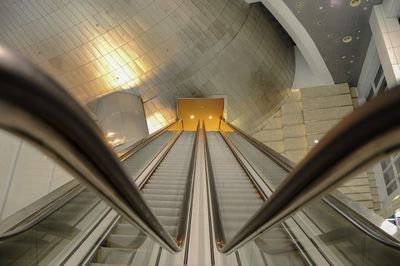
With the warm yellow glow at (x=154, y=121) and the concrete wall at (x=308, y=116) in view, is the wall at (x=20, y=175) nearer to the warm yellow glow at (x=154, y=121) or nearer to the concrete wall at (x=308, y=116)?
the warm yellow glow at (x=154, y=121)

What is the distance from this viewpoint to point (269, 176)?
481 centimetres

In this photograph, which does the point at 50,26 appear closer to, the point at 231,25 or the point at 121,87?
the point at 121,87

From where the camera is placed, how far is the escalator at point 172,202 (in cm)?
70

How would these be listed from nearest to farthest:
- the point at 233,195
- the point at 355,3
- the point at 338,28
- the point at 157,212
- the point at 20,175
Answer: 1. the point at 157,212
2. the point at 20,175
3. the point at 233,195
4. the point at 355,3
5. the point at 338,28

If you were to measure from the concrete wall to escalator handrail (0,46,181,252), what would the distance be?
12901 mm

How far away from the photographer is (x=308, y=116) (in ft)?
45.9

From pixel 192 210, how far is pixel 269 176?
4.05ft

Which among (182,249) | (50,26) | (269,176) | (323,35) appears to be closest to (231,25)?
(323,35)

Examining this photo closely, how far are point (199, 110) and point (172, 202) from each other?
10996 mm

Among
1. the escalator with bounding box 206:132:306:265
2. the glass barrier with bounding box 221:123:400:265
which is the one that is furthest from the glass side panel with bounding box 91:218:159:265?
the glass barrier with bounding box 221:123:400:265

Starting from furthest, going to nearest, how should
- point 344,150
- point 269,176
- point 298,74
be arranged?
point 298,74 < point 269,176 < point 344,150

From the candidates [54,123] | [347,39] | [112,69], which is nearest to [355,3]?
[347,39]

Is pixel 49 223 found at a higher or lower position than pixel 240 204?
lower

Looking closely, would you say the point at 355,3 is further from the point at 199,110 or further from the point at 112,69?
the point at 112,69
